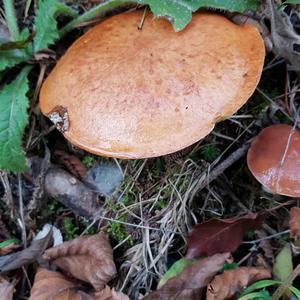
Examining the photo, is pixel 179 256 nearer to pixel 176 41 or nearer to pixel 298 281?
pixel 298 281

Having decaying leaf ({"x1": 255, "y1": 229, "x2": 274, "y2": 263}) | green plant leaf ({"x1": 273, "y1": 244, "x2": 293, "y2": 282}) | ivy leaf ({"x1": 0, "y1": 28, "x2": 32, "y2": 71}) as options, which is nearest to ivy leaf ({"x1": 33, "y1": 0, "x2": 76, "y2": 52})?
ivy leaf ({"x1": 0, "y1": 28, "x2": 32, "y2": 71})

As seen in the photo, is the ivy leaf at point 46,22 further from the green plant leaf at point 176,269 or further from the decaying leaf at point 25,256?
the green plant leaf at point 176,269

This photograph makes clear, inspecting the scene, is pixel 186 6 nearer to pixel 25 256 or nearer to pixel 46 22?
pixel 46 22

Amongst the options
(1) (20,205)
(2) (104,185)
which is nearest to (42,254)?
(1) (20,205)

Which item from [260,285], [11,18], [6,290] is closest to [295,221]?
[260,285]

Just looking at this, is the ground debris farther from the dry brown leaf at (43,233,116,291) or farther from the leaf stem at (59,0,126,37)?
the leaf stem at (59,0,126,37)

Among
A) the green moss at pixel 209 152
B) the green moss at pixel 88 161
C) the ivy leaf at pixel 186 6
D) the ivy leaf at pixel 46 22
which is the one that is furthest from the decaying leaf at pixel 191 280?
the ivy leaf at pixel 46 22
